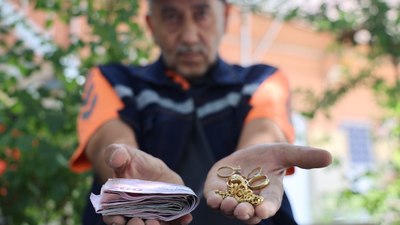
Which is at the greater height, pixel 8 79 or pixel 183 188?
pixel 183 188

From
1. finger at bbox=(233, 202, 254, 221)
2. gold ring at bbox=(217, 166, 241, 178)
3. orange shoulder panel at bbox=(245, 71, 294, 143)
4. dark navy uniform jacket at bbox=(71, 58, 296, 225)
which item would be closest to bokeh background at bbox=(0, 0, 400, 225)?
dark navy uniform jacket at bbox=(71, 58, 296, 225)

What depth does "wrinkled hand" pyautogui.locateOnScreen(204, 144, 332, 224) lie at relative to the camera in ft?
4.11

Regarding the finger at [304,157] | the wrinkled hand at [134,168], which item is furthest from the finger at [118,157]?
the finger at [304,157]

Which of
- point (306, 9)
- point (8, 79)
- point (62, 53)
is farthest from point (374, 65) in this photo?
point (8, 79)

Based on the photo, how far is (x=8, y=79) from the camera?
2.79m

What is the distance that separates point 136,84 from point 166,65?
0.13 metres

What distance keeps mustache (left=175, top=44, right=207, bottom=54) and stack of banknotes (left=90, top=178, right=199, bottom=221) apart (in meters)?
0.83

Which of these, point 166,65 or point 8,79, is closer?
point 166,65

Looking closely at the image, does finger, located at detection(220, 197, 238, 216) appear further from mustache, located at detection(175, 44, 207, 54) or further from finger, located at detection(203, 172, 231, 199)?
mustache, located at detection(175, 44, 207, 54)

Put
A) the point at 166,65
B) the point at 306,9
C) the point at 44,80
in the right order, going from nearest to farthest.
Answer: the point at 166,65 → the point at 44,80 → the point at 306,9

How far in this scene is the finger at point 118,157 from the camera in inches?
51.8

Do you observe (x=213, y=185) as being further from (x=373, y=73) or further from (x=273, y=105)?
(x=373, y=73)

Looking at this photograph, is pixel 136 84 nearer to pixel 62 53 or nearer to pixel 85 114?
pixel 85 114

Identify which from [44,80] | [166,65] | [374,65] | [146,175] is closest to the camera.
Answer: [146,175]
